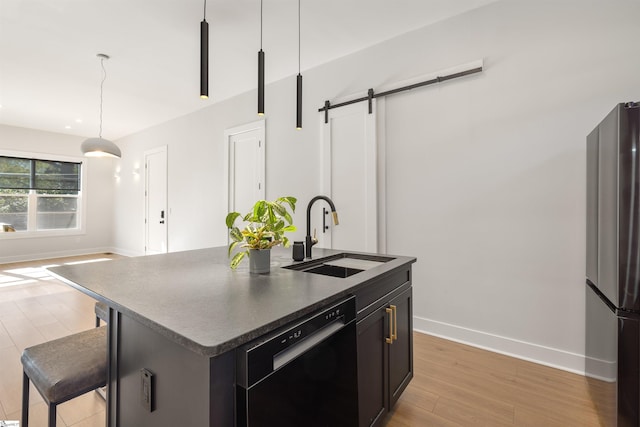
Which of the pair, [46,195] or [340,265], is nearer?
[340,265]

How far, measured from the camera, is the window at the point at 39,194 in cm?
609

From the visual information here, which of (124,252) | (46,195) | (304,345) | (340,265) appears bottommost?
(124,252)

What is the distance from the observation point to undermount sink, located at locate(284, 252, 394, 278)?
1.72 m

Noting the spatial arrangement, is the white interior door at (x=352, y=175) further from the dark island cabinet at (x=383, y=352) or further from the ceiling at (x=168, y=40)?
the dark island cabinet at (x=383, y=352)

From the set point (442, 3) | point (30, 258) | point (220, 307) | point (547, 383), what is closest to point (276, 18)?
point (442, 3)

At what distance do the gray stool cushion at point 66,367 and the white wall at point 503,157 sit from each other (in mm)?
2472

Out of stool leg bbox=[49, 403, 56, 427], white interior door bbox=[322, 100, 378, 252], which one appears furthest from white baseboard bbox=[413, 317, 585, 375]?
stool leg bbox=[49, 403, 56, 427]

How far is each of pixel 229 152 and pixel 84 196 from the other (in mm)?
4860

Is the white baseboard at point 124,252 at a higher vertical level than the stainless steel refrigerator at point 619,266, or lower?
lower

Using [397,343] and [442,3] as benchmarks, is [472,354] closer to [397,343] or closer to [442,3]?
[397,343]

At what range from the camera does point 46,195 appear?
654cm

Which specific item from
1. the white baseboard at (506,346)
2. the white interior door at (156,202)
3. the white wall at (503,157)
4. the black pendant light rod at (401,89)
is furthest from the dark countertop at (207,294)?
the white interior door at (156,202)

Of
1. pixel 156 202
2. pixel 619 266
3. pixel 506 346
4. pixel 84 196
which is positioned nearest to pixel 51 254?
pixel 84 196

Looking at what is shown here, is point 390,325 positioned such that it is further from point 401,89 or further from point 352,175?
point 401,89
